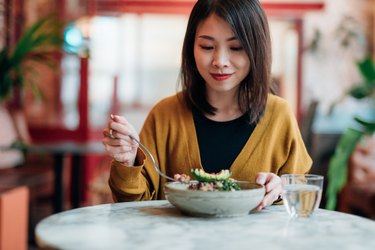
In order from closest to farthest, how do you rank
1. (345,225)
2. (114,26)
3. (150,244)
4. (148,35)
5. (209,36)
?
(150,244), (345,225), (209,36), (114,26), (148,35)

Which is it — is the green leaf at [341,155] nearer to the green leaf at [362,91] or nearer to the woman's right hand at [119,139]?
the green leaf at [362,91]

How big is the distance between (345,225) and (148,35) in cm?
865

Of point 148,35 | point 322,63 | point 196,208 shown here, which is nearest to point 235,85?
point 196,208

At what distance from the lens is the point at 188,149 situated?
1.50 meters

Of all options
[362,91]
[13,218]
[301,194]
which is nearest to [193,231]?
[301,194]

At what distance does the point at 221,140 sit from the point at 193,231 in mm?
535

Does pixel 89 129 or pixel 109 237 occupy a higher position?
pixel 109 237

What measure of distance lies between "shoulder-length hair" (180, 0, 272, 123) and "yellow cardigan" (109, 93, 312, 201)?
0.04 m

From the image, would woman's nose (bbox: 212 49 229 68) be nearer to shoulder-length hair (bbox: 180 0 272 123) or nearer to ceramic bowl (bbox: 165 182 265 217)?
shoulder-length hair (bbox: 180 0 272 123)

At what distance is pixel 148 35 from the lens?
9.55 metres

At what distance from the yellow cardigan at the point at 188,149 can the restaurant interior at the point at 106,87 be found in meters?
0.75

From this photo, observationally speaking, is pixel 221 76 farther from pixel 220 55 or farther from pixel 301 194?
pixel 301 194

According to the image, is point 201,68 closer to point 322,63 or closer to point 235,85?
point 235,85

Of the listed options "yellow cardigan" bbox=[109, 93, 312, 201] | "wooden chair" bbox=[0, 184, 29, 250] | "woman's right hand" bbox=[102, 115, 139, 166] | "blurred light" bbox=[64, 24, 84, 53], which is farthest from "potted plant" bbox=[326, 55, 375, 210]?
"blurred light" bbox=[64, 24, 84, 53]
